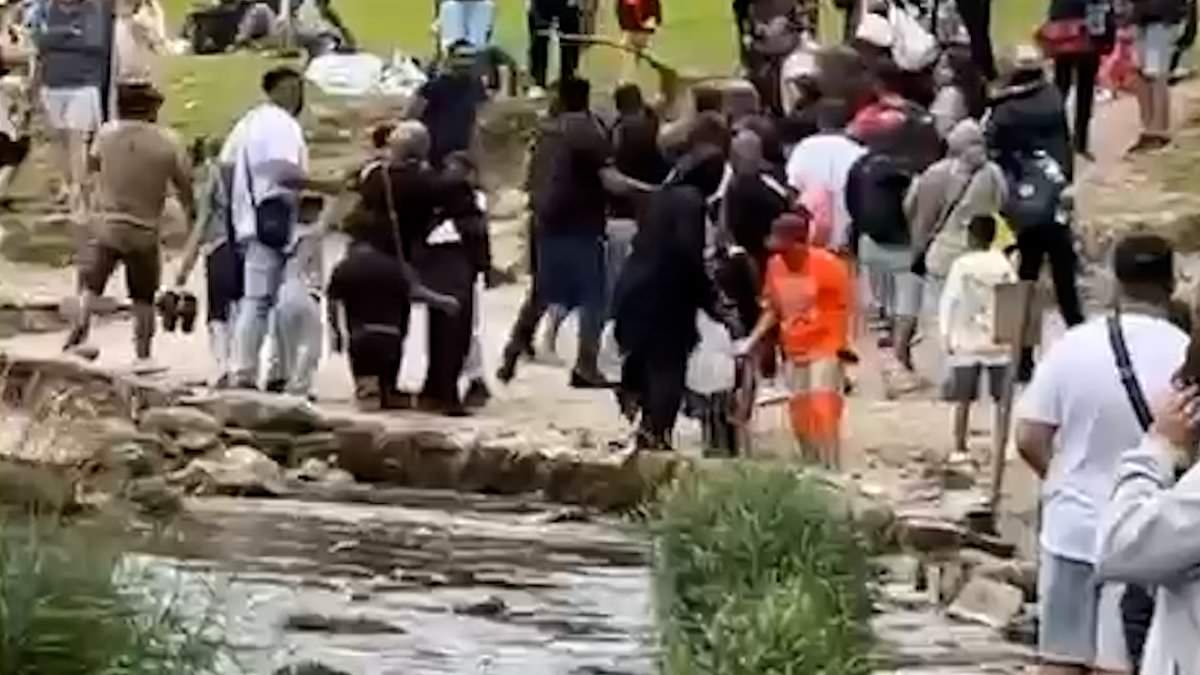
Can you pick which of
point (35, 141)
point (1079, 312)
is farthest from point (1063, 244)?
point (35, 141)

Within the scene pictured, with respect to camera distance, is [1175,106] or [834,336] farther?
[1175,106]

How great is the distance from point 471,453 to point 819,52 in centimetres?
501

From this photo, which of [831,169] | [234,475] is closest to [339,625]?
[234,475]

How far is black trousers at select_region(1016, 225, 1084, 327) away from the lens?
15656 mm

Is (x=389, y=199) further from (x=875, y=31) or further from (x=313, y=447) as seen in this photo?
(x=875, y=31)

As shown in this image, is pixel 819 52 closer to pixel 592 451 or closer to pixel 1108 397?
pixel 592 451

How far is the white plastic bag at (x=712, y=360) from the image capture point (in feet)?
46.9

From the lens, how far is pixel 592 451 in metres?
14.9

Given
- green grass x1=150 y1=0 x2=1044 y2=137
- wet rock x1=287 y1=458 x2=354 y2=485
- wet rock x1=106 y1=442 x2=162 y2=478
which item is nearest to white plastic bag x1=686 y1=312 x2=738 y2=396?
wet rock x1=287 y1=458 x2=354 y2=485

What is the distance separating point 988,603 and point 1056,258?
377 cm

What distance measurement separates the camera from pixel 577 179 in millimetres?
15805

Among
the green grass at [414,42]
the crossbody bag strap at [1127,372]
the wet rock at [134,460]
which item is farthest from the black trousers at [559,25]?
the crossbody bag strap at [1127,372]

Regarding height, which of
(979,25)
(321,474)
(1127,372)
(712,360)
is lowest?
(321,474)

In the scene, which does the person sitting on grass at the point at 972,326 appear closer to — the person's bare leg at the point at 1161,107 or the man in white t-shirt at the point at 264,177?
the man in white t-shirt at the point at 264,177
